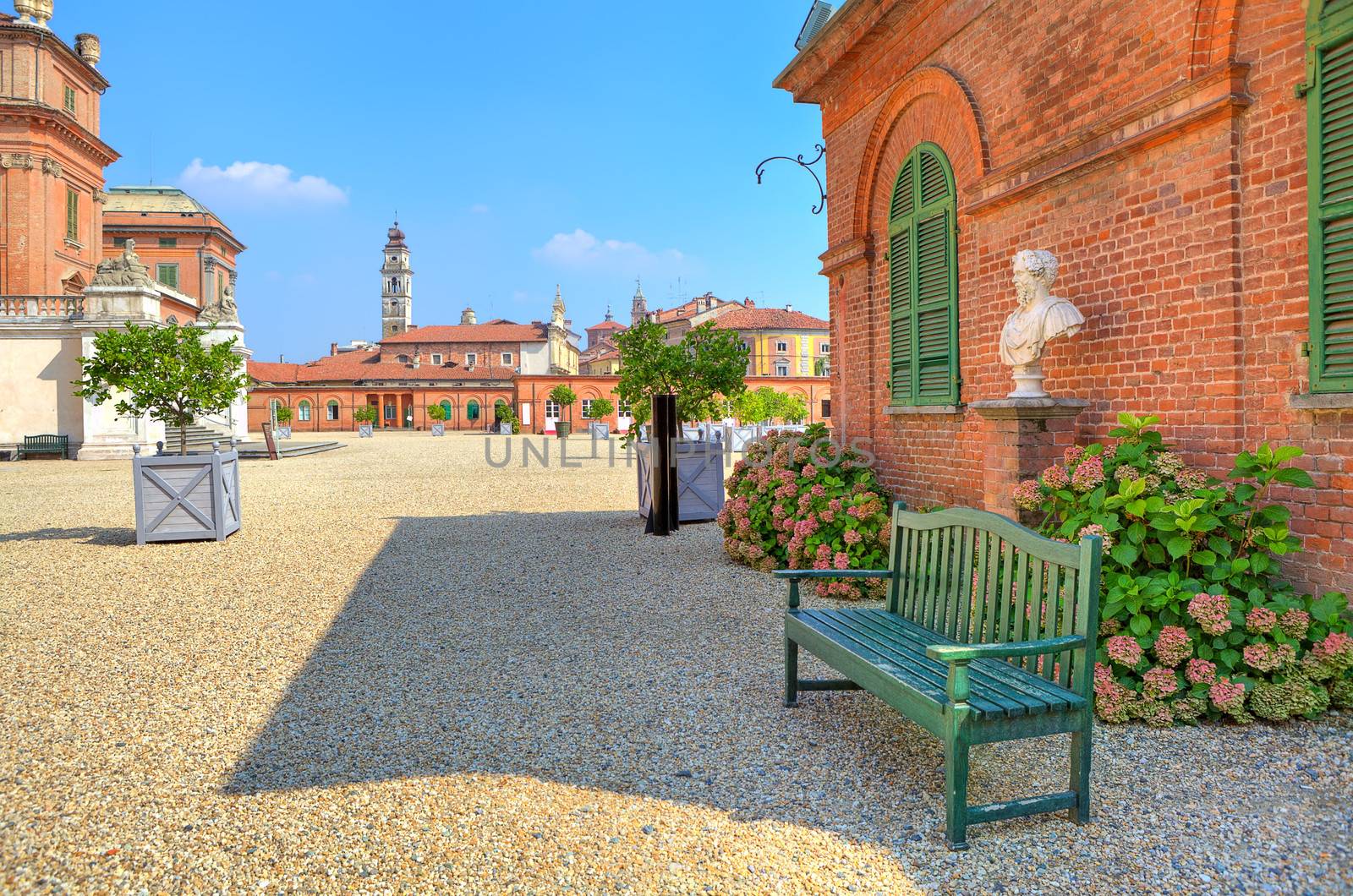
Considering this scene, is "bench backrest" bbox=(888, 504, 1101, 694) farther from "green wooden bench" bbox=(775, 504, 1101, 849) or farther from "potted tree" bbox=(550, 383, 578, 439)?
"potted tree" bbox=(550, 383, 578, 439)

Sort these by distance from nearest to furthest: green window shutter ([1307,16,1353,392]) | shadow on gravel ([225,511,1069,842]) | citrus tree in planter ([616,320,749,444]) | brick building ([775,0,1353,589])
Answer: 1. shadow on gravel ([225,511,1069,842])
2. green window shutter ([1307,16,1353,392])
3. brick building ([775,0,1353,589])
4. citrus tree in planter ([616,320,749,444])

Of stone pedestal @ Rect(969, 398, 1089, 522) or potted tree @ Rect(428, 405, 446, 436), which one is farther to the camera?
potted tree @ Rect(428, 405, 446, 436)

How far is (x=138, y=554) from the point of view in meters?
8.23

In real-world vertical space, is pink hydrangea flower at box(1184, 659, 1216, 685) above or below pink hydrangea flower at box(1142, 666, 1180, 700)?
above

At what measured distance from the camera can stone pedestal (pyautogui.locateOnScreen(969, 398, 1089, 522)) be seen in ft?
15.1

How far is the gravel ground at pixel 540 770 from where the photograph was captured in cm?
243

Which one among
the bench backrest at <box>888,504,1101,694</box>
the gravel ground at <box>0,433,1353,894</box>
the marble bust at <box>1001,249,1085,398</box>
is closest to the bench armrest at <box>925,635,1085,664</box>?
the bench backrest at <box>888,504,1101,694</box>

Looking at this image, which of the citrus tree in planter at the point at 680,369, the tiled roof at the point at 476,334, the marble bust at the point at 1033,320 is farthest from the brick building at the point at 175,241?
the marble bust at the point at 1033,320

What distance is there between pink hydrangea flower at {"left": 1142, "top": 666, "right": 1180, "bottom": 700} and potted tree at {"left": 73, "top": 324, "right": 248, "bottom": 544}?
887 centimetres

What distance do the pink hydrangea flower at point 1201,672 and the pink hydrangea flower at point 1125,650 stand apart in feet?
0.62

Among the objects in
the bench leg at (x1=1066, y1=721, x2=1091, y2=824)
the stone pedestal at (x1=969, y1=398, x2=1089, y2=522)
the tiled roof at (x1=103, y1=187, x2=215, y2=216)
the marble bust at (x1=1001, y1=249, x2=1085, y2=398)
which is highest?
the tiled roof at (x1=103, y1=187, x2=215, y2=216)

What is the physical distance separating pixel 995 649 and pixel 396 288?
106m

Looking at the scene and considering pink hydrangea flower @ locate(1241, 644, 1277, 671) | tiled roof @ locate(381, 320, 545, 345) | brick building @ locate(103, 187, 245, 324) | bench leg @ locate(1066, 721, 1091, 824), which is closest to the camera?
bench leg @ locate(1066, 721, 1091, 824)

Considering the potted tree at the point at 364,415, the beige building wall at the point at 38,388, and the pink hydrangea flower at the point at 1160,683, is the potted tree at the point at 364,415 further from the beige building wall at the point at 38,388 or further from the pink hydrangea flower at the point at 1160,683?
the pink hydrangea flower at the point at 1160,683
